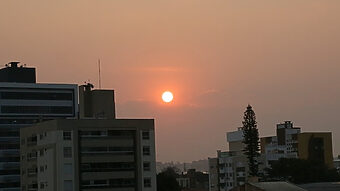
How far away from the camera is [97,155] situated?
277 feet

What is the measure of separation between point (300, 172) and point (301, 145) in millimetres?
31227

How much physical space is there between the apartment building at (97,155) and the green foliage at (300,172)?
27.9 m

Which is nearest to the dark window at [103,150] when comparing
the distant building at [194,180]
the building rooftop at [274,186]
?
the building rooftop at [274,186]

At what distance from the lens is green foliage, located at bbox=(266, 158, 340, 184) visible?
360 feet

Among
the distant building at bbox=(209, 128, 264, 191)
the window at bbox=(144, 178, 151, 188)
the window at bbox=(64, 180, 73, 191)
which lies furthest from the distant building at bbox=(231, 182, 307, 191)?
the distant building at bbox=(209, 128, 264, 191)

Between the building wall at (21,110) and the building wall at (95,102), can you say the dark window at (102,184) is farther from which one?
the building wall at (21,110)

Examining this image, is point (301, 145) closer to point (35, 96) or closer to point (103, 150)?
point (35, 96)

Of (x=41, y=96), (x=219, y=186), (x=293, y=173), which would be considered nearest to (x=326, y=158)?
(x=219, y=186)

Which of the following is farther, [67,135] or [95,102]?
[95,102]

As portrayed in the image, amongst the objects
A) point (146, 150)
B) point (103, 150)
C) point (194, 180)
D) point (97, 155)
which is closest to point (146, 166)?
point (146, 150)

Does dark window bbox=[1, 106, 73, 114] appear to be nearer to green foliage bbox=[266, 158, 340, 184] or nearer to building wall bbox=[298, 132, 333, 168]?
green foliage bbox=[266, 158, 340, 184]

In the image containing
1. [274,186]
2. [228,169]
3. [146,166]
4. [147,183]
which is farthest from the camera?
[228,169]

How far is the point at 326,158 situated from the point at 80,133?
2732 inches

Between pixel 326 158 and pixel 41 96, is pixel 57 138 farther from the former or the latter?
pixel 326 158
